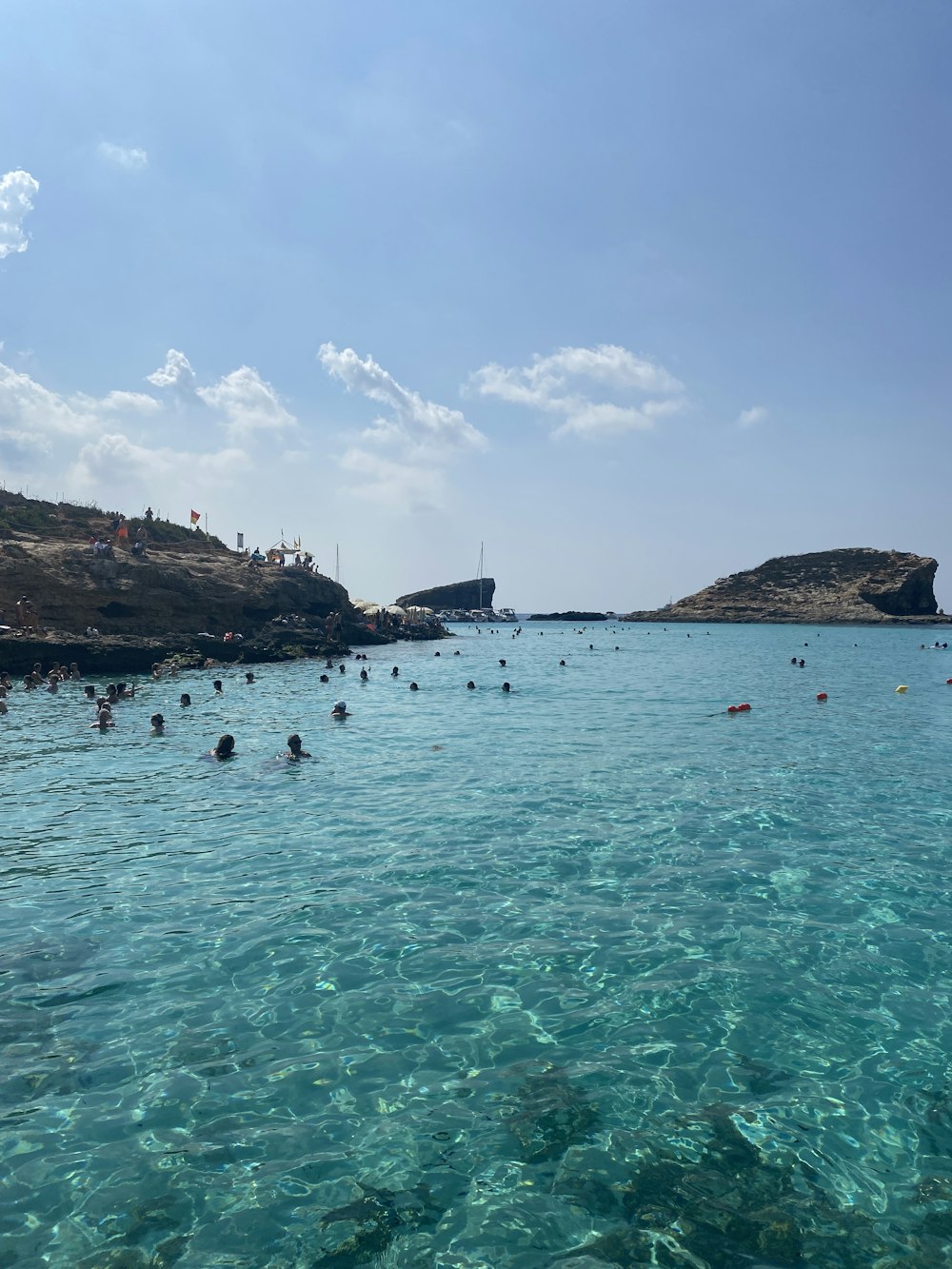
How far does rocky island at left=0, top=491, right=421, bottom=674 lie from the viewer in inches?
1574

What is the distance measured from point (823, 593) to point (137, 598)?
142 metres

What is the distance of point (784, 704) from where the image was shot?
3241 centimetres

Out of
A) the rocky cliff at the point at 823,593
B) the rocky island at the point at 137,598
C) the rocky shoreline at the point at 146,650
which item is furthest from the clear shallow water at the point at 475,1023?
the rocky cliff at the point at 823,593

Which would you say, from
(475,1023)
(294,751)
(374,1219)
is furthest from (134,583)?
(374,1219)

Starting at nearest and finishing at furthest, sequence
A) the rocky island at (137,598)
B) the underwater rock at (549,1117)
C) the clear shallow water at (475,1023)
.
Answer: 1. the clear shallow water at (475,1023)
2. the underwater rock at (549,1117)
3. the rocky island at (137,598)

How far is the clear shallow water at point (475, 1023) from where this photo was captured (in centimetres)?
492

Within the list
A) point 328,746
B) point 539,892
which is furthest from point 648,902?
point 328,746

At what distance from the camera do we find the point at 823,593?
15012 cm

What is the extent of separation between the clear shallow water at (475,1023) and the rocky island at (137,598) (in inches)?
1013

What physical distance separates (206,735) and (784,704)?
24.9 meters

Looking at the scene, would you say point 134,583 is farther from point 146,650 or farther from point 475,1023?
point 475,1023

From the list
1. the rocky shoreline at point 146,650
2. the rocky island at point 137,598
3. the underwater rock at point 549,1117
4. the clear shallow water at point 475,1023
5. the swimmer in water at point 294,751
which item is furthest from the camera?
the rocky island at point 137,598

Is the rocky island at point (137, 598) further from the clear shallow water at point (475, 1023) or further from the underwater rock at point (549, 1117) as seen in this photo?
the underwater rock at point (549, 1117)

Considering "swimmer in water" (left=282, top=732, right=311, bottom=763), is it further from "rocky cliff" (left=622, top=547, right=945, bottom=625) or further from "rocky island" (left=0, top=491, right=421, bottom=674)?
"rocky cliff" (left=622, top=547, right=945, bottom=625)
